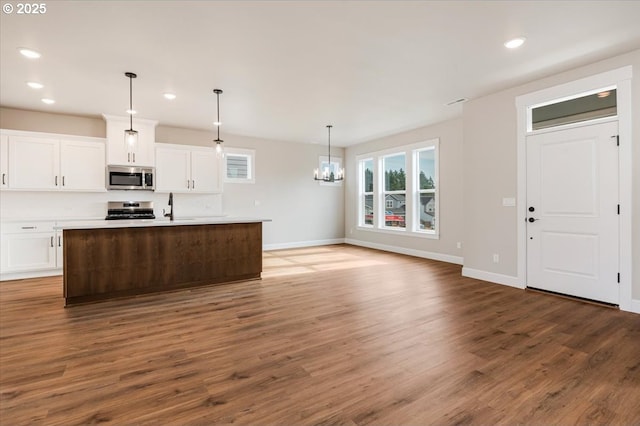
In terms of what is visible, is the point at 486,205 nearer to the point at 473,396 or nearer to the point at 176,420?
the point at 473,396

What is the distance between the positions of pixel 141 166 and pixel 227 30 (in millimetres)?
3952

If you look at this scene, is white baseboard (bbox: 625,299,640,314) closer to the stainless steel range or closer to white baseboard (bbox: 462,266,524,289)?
white baseboard (bbox: 462,266,524,289)

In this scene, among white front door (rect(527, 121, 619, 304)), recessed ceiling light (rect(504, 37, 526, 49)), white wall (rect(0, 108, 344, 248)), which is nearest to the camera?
recessed ceiling light (rect(504, 37, 526, 49))

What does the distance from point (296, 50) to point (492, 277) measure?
4170mm

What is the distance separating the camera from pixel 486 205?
4.79 m

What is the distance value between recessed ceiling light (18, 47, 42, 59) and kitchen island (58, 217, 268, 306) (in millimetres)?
1894

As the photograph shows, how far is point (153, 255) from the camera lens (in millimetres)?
4160

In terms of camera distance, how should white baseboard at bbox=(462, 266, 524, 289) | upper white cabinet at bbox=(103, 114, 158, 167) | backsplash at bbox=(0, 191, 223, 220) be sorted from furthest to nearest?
upper white cabinet at bbox=(103, 114, 158, 167) < backsplash at bbox=(0, 191, 223, 220) < white baseboard at bbox=(462, 266, 524, 289)

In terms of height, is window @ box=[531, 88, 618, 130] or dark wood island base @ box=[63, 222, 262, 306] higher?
window @ box=[531, 88, 618, 130]

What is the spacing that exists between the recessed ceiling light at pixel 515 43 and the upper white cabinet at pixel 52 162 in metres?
6.41

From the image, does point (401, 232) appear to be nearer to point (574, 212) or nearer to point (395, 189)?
point (395, 189)

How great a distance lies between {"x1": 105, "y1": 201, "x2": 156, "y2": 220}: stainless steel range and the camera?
5868mm

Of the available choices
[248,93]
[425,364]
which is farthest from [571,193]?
[248,93]

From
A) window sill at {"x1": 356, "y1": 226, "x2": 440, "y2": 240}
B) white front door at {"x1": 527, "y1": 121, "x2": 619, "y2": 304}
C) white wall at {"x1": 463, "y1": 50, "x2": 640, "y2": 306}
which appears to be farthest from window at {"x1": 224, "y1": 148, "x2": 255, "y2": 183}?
white front door at {"x1": 527, "y1": 121, "x2": 619, "y2": 304}
